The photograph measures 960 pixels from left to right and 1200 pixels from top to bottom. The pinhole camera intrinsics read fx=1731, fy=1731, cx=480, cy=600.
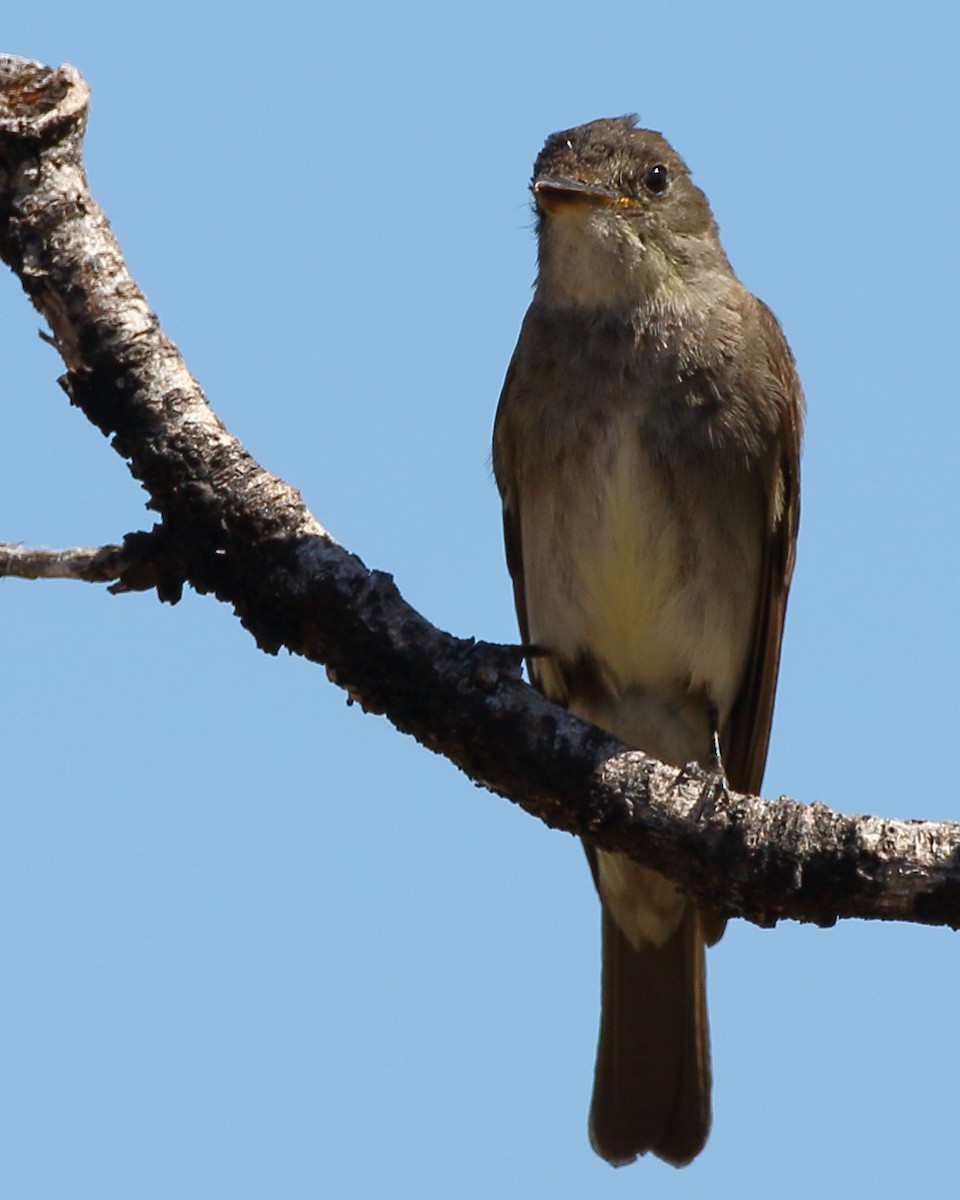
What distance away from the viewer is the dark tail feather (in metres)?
7.26

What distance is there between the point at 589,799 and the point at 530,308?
2.69m

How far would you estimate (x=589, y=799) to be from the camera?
4.92 meters

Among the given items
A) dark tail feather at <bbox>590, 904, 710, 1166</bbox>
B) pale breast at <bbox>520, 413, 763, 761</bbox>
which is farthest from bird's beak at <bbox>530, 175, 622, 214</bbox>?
dark tail feather at <bbox>590, 904, 710, 1166</bbox>

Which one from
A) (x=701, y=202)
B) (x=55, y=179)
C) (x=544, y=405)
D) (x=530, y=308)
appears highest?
(x=701, y=202)

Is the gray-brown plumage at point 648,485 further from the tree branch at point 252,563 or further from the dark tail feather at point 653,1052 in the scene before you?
the tree branch at point 252,563

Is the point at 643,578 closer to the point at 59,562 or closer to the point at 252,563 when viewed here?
the point at 252,563

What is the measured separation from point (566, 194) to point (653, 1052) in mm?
3563

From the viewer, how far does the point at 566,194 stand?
653 centimetres

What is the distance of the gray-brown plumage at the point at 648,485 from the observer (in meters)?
6.44

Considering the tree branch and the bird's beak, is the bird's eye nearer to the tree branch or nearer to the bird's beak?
the bird's beak

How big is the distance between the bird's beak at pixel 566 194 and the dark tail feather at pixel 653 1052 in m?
2.95

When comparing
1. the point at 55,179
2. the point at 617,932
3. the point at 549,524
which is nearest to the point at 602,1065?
the point at 617,932

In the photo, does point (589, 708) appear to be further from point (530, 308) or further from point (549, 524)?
point (530, 308)

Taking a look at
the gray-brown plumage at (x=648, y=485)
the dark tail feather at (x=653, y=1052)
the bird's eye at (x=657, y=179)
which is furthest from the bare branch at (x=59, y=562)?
the dark tail feather at (x=653, y=1052)
